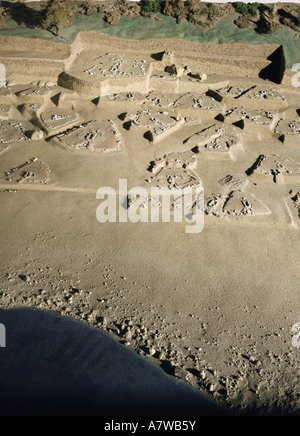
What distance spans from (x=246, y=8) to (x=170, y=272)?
46.5 ft

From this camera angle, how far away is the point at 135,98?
15148 millimetres

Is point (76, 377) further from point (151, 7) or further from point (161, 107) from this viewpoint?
point (151, 7)

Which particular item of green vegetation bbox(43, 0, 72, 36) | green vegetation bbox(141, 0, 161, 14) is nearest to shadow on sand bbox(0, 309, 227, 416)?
green vegetation bbox(43, 0, 72, 36)

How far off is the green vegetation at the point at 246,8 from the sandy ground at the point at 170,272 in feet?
28.6

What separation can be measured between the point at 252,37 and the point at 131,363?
14.9 m

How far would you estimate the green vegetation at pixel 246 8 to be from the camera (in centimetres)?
1755

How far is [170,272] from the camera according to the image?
9.80m

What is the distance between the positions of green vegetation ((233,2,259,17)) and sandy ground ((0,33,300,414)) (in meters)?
8.71

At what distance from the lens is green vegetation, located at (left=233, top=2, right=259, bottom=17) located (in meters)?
17.5

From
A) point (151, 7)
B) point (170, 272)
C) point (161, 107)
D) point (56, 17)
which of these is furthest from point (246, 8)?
point (170, 272)

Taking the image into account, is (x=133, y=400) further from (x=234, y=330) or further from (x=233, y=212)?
(x=233, y=212)

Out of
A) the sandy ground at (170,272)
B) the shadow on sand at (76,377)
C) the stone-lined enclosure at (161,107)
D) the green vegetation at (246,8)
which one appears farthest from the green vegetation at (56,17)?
the shadow on sand at (76,377)

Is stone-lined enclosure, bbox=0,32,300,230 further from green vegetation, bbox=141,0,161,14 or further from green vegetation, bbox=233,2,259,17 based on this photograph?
green vegetation, bbox=233,2,259,17
